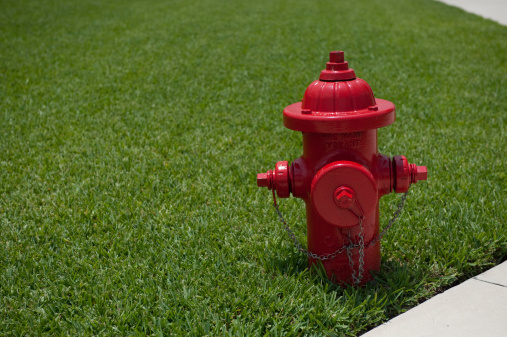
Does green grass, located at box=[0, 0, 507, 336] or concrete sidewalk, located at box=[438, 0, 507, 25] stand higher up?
concrete sidewalk, located at box=[438, 0, 507, 25]

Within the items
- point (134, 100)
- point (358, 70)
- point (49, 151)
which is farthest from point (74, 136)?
point (358, 70)

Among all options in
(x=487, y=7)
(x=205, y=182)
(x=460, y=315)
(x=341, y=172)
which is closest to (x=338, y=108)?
(x=341, y=172)

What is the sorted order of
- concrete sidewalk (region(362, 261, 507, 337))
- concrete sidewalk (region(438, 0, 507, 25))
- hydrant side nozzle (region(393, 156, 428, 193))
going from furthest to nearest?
concrete sidewalk (region(438, 0, 507, 25)) → hydrant side nozzle (region(393, 156, 428, 193)) → concrete sidewalk (region(362, 261, 507, 337))

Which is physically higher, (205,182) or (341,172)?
(341,172)

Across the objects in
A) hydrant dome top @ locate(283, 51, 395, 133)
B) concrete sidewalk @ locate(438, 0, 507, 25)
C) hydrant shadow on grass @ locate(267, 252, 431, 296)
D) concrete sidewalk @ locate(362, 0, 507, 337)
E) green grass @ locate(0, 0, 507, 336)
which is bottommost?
concrete sidewalk @ locate(362, 0, 507, 337)

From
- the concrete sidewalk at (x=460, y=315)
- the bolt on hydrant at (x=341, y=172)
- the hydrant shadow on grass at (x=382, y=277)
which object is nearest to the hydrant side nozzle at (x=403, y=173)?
the bolt on hydrant at (x=341, y=172)

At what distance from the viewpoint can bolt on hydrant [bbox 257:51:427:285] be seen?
234 centimetres

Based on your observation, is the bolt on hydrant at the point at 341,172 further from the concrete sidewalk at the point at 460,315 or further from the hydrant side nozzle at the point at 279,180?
the concrete sidewalk at the point at 460,315

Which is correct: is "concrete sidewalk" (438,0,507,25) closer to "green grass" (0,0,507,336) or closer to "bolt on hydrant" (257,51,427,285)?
"green grass" (0,0,507,336)

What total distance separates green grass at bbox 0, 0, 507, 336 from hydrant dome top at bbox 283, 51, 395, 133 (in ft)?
2.56

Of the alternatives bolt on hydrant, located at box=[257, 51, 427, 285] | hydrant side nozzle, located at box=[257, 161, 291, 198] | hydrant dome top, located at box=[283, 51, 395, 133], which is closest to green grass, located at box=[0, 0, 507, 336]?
bolt on hydrant, located at box=[257, 51, 427, 285]

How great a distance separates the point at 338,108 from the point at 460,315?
1.06m

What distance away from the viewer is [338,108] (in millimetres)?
2336

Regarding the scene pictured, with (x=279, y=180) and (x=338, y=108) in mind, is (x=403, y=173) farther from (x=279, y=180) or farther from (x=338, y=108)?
(x=279, y=180)
